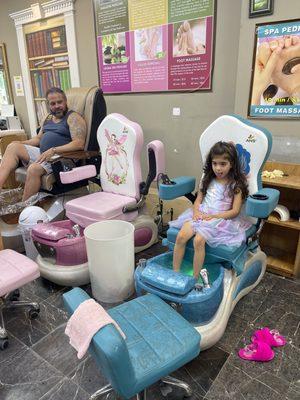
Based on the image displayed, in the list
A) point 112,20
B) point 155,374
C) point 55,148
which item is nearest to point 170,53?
point 112,20

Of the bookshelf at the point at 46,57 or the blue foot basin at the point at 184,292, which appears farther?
the bookshelf at the point at 46,57

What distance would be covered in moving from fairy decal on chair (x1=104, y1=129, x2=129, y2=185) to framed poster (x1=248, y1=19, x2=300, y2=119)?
1.03m

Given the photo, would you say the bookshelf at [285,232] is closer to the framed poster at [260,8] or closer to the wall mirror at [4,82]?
the framed poster at [260,8]

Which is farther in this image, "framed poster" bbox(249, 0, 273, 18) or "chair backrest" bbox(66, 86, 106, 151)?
"chair backrest" bbox(66, 86, 106, 151)

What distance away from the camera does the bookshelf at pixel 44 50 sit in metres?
3.37

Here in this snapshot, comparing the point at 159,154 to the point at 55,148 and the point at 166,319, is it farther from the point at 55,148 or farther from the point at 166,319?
the point at 166,319

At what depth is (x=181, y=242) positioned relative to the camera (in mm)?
1695

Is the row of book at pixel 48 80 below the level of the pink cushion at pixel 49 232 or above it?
above

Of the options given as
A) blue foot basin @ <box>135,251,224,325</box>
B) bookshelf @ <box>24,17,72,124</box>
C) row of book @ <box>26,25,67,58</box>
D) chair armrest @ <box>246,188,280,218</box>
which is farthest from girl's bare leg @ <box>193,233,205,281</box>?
row of book @ <box>26,25,67,58</box>

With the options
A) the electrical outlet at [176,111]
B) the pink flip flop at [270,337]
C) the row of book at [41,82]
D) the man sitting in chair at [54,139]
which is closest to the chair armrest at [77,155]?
the man sitting in chair at [54,139]

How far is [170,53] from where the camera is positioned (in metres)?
2.70

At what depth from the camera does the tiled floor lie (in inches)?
50.9

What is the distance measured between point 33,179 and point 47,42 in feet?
6.92

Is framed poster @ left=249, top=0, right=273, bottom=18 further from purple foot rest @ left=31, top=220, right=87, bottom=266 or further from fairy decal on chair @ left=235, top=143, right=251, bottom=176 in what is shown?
purple foot rest @ left=31, top=220, right=87, bottom=266
